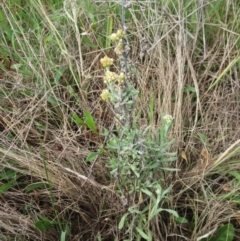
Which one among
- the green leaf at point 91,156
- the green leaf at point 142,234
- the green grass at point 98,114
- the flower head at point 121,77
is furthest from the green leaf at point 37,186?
the flower head at point 121,77

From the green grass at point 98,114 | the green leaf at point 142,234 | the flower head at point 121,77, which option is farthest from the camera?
the green grass at point 98,114

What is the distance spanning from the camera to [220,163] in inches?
58.6

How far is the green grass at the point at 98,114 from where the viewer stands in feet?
4.80

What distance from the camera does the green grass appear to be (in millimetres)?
1463

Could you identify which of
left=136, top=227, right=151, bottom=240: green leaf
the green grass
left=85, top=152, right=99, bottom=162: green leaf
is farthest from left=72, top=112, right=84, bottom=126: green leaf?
left=136, top=227, right=151, bottom=240: green leaf

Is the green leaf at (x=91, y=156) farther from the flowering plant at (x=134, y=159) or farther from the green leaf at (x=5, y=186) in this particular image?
the green leaf at (x=5, y=186)

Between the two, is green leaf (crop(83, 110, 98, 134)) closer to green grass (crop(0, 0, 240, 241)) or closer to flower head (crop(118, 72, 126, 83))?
green grass (crop(0, 0, 240, 241))

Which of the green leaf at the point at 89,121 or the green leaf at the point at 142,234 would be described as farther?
the green leaf at the point at 89,121

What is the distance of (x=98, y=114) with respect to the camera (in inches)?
64.4

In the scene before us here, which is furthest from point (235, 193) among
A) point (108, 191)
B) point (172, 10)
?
point (172, 10)

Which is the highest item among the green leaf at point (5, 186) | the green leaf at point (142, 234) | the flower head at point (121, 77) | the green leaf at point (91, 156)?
the flower head at point (121, 77)

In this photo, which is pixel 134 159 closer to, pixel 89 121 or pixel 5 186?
pixel 89 121

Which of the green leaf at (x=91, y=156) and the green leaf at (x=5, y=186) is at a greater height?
the green leaf at (x=91, y=156)

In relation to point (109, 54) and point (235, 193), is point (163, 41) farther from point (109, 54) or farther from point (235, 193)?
point (235, 193)
